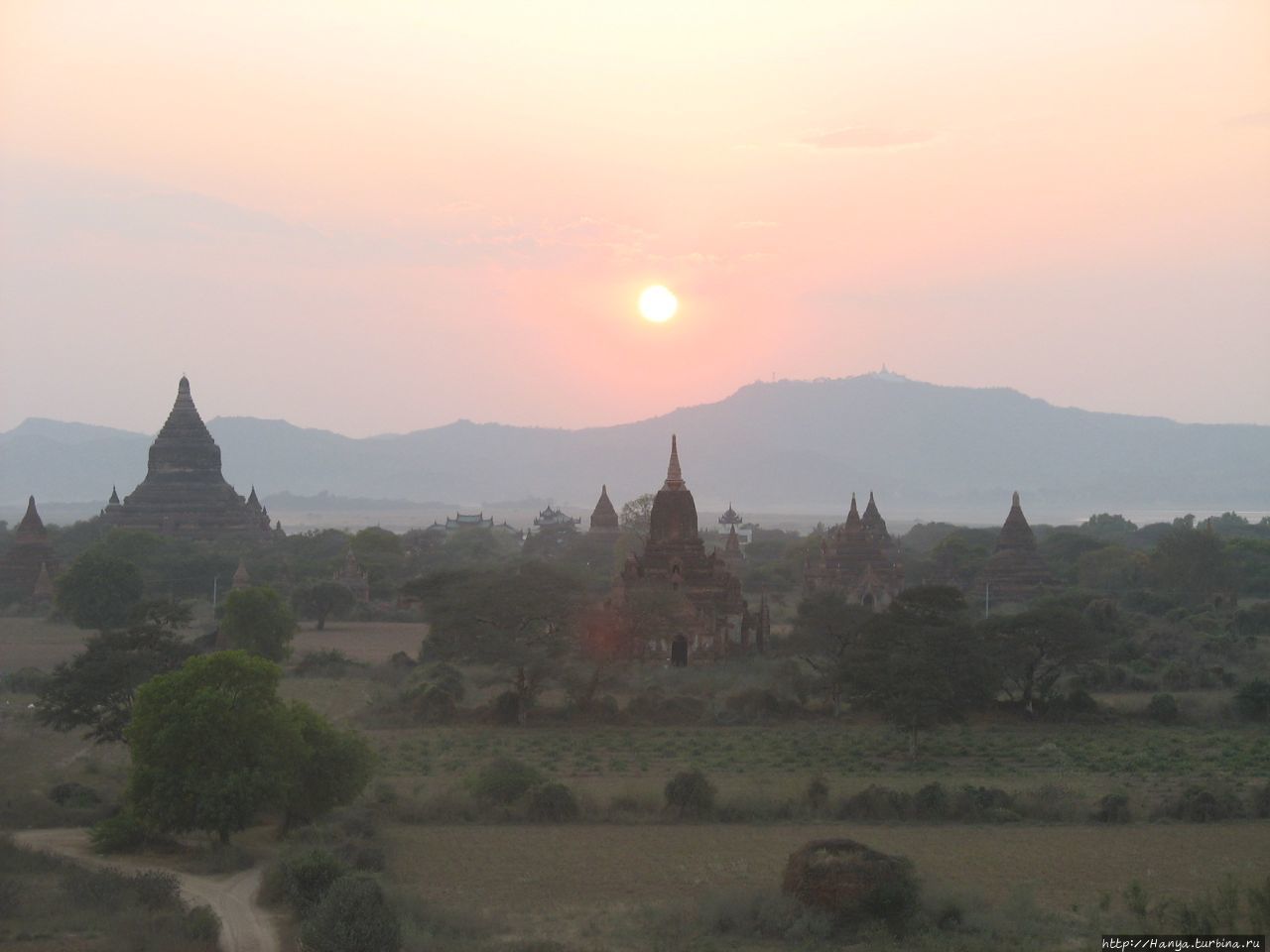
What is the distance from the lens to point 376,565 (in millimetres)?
77688

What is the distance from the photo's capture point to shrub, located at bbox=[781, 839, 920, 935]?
19625mm

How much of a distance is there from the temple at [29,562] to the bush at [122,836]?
5150 centimetres

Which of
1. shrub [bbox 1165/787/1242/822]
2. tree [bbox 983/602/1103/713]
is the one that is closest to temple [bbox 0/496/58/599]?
tree [bbox 983/602/1103/713]

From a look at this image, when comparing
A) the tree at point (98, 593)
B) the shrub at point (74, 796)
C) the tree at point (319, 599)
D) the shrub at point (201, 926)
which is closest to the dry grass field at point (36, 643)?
the tree at point (98, 593)

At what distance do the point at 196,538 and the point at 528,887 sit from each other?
6981 cm

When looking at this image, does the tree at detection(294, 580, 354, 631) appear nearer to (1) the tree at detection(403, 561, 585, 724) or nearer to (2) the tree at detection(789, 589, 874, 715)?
(1) the tree at detection(403, 561, 585, 724)

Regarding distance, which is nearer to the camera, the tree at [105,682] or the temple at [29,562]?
the tree at [105,682]

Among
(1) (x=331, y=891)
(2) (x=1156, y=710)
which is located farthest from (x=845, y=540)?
(1) (x=331, y=891)

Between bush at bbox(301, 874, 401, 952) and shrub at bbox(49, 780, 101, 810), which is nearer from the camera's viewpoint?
bush at bbox(301, 874, 401, 952)

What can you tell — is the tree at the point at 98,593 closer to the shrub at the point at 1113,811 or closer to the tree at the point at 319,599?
the tree at the point at 319,599

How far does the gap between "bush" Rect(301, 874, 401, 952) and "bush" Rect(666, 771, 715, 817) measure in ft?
29.1

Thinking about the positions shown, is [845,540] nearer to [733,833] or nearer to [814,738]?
[814,738]

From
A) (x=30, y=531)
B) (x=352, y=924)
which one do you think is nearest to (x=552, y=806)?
(x=352, y=924)

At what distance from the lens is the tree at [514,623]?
38.2 meters
